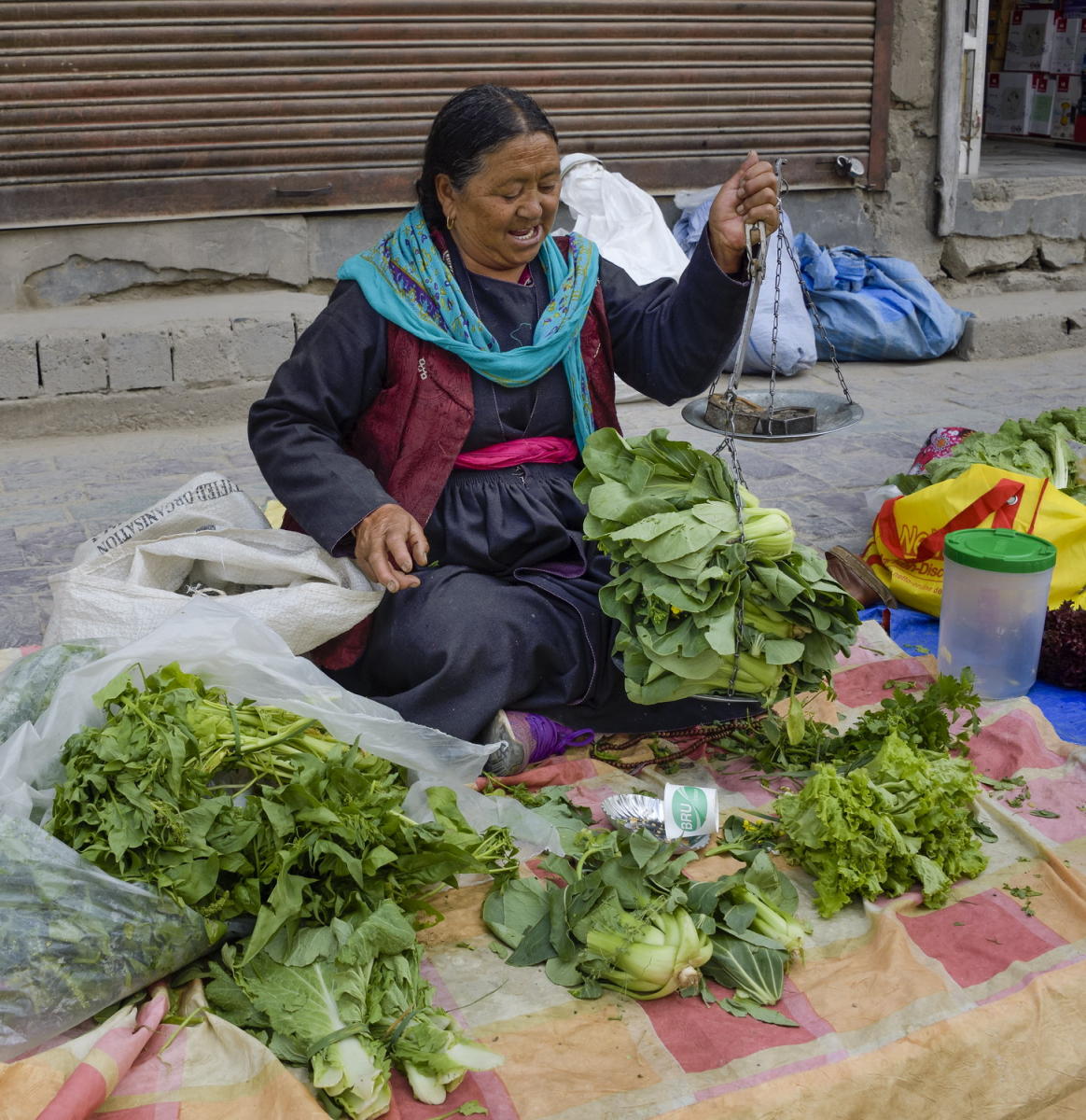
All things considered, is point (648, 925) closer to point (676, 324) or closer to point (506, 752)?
point (506, 752)

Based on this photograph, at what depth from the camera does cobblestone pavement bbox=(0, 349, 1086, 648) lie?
423 cm

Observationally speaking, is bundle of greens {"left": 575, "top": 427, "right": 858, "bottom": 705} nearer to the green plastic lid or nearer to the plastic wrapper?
the green plastic lid

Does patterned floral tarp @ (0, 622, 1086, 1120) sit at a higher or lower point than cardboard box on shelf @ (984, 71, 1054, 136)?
lower

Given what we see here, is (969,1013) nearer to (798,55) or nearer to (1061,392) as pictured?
(1061,392)

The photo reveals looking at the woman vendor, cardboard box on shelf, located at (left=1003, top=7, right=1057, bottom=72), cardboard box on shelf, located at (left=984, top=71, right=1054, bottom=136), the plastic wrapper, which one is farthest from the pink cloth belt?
cardboard box on shelf, located at (left=984, top=71, right=1054, bottom=136)

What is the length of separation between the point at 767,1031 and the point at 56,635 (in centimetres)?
165

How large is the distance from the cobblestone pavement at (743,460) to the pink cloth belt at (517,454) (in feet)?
4.69

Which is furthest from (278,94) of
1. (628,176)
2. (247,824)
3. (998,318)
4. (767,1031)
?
(767,1031)

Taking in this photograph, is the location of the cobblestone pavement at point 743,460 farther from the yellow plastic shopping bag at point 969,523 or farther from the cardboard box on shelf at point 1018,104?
the cardboard box on shelf at point 1018,104

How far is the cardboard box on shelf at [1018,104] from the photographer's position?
32.6 ft

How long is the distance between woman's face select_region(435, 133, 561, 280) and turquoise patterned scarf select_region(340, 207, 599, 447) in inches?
3.6

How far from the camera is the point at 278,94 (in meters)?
5.94

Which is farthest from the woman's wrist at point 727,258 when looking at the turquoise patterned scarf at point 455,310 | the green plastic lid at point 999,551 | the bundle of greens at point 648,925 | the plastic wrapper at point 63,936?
the plastic wrapper at point 63,936

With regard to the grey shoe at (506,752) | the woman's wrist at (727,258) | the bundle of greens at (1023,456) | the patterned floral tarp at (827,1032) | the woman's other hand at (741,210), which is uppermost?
the woman's other hand at (741,210)
